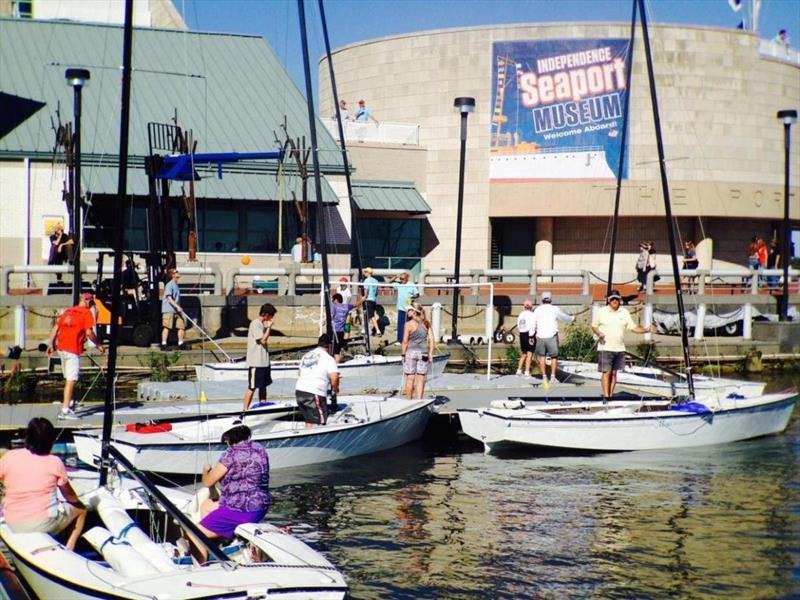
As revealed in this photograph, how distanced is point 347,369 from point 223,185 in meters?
12.5

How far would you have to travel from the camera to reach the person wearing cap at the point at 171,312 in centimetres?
2483

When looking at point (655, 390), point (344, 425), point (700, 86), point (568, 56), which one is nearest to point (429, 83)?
point (568, 56)

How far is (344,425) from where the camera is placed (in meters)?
16.5

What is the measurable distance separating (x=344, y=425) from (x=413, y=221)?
2634 centimetres

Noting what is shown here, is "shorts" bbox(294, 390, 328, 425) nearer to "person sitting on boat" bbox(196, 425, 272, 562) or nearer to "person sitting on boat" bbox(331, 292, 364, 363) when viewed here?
"person sitting on boat" bbox(196, 425, 272, 562)

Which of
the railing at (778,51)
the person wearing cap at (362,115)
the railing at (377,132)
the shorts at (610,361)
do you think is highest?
the railing at (778,51)

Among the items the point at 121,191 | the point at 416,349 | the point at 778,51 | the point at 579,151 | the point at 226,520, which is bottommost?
the point at 226,520

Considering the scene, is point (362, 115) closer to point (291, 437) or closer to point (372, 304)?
point (372, 304)

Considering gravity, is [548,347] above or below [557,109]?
below

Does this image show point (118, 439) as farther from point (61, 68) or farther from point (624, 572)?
point (61, 68)

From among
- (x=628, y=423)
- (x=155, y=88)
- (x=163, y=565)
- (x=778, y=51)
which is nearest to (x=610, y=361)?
(x=628, y=423)

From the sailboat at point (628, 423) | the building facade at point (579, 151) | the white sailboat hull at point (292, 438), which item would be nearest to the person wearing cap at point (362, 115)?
the building facade at point (579, 151)

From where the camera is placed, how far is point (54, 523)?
9.92 metres

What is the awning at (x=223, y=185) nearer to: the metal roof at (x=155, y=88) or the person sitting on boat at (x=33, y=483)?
the metal roof at (x=155, y=88)
